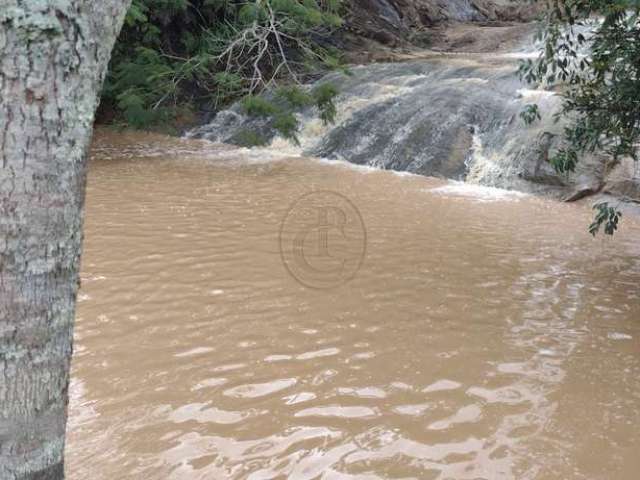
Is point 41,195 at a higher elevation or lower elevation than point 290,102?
lower

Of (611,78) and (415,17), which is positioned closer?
(611,78)

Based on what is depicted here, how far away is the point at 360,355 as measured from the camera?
3.42 metres

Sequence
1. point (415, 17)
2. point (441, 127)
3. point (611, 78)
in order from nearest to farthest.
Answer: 1. point (611, 78)
2. point (441, 127)
3. point (415, 17)

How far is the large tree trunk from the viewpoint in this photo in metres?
0.98

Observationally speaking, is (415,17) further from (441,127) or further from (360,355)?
(360,355)

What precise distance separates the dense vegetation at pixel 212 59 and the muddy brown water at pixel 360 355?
4128 millimetres

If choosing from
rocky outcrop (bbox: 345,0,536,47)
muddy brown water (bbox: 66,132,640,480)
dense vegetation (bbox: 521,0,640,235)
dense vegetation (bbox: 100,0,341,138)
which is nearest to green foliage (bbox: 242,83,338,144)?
dense vegetation (bbox: 100,0,341,138)

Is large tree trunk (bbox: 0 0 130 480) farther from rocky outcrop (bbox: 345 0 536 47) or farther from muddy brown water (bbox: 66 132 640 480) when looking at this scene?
rocky outcrop (bbox: 345 0 536 47)

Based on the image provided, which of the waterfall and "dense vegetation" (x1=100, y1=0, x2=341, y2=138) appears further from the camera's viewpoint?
"dense vegetation" (x1=100, y1=0, x2=341, y2=138)

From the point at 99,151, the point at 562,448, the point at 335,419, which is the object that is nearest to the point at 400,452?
the point at 335,419

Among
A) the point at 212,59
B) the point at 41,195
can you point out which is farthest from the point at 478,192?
the point at 41,195

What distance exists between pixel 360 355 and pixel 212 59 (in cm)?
799

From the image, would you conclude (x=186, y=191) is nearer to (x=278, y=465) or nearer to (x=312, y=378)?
(x=312, y=378)

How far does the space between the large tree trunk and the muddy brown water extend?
136 cm
